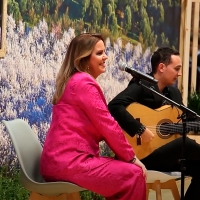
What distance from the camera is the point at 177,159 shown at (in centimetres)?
379

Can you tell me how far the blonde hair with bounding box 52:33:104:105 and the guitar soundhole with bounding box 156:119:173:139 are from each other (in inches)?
41.1

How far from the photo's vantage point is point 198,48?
21.3ft

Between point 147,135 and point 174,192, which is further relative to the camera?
point 174,192

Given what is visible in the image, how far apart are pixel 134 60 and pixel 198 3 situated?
1.38 meters


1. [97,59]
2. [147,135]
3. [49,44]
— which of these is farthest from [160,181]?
[49,44]

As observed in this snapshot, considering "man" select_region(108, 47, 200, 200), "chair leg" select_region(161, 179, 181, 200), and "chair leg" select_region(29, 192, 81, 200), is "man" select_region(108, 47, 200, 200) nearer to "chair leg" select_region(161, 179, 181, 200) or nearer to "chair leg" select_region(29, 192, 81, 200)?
"chair leg" select_region(161, 179, 181, 200)

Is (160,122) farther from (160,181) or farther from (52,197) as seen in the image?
(52,197)

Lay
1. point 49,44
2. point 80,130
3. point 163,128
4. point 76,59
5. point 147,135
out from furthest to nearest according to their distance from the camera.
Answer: point 49,44 → point 163,128 → point 147,135 → point 76,59 → point 80,130

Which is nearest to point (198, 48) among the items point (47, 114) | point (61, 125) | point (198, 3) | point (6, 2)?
point (198, 3)

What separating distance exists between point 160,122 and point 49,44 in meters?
1.18

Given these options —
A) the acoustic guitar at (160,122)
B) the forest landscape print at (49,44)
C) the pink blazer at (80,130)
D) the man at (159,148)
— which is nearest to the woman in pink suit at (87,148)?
the pink blazer at (80,130)

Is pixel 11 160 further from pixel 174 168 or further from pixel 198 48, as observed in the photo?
pixel 198 48

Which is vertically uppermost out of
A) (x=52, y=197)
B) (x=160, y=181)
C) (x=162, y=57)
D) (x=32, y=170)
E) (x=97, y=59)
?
(x=97, y=59)

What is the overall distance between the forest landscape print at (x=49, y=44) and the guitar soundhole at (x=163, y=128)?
1.01m
